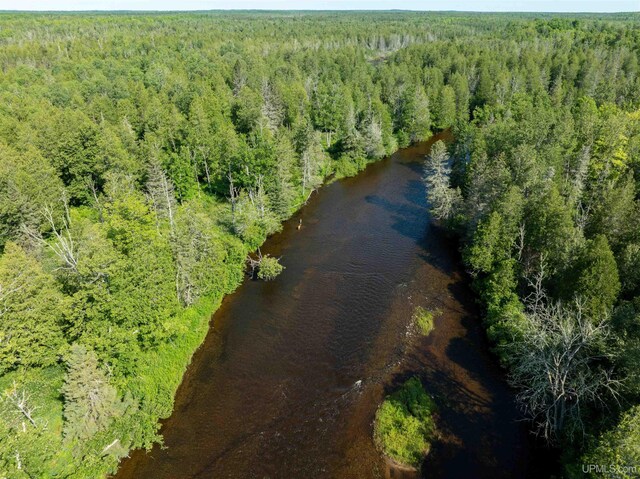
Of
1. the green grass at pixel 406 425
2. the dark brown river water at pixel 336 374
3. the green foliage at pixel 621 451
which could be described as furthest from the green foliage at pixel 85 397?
the green foliage at pixel 621 451

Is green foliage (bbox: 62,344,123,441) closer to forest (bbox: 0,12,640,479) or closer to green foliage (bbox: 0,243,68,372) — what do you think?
forest (bbox: 0,12,640,479)

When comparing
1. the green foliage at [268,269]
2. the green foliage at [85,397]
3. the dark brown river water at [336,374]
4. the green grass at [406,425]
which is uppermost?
the green foliage at [85,397]

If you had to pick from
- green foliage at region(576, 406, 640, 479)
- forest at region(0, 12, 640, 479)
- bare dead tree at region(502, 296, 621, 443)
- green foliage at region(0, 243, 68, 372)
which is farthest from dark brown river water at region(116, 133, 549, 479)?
green foliage at region(0, 243, 68, 372)

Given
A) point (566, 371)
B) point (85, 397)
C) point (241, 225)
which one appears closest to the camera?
point (566, 371)

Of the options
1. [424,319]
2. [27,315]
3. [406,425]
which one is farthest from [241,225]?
[406,425]

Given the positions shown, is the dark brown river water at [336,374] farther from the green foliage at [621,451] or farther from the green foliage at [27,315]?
the green foliage at [27,315]

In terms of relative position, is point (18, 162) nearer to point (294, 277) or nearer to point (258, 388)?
point (294, 277)

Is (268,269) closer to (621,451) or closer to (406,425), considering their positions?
(406,425)
